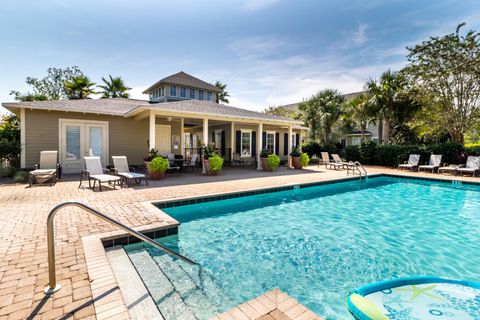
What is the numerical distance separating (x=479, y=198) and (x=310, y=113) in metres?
15.3

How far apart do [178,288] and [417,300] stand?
9.35ft

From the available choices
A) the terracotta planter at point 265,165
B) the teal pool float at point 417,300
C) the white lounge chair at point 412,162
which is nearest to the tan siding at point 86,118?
the terracotta planter at point 265,165

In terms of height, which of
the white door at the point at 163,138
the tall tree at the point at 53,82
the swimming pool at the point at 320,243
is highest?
the tall tree at the point at 53,82

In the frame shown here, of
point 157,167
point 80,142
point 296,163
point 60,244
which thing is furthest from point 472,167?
point 80,142

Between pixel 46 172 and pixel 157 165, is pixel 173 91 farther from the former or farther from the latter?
pixel 46 172

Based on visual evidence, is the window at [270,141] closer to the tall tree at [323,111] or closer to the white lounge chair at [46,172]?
the tall tree at [323,111]

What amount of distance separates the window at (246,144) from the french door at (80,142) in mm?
8445

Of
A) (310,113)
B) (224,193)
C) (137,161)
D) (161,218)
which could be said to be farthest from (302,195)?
(310,113)

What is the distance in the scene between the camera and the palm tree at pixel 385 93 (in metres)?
17.5

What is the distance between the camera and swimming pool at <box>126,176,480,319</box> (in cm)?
322

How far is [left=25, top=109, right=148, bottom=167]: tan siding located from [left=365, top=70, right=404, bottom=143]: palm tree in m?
16.6

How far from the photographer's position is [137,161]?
13148 millimetres

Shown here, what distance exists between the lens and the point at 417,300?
9.07 ft

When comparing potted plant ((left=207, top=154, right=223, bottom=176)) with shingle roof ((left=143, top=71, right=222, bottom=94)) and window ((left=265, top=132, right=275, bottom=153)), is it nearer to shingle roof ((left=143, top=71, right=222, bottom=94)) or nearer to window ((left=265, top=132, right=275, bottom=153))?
window ((left=265, top=132, right=275, bottom=153))
